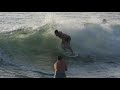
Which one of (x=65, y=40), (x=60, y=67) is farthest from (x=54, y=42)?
(x=60, y=67)

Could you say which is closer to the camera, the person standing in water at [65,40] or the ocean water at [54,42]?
the ocean water at [54,42]

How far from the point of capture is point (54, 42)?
45.2 feet

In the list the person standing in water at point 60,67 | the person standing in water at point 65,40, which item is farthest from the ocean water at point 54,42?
the person standing in water at point 60,67

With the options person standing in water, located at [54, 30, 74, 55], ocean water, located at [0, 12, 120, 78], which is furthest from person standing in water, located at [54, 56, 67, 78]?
person standing in water, located at [54, 30, 74, 55]

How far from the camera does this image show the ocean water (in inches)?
484

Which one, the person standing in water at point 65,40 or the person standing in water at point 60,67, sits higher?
the person standing in water at point 65,40

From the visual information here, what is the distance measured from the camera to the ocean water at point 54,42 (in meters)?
12.3

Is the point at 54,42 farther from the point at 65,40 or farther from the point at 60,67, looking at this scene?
the point at 60,67

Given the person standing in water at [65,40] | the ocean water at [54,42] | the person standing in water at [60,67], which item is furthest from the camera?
the person standing in water at [65,40]

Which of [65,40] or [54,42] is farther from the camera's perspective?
[54,42]

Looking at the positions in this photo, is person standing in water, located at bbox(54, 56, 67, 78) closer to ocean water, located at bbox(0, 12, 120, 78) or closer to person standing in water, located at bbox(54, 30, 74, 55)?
ocean water, located at bbox(0, 12, 120, 78)

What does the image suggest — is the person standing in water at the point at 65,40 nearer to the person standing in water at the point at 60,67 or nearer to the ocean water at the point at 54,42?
the ocean water at the point at 54,42
